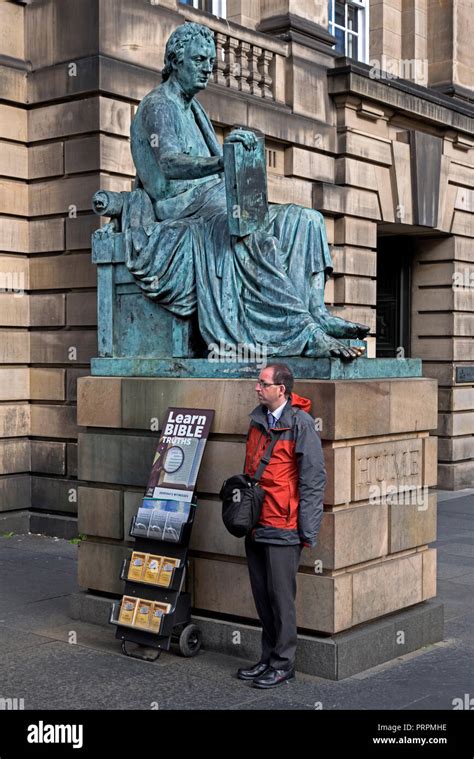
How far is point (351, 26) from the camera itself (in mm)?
18266

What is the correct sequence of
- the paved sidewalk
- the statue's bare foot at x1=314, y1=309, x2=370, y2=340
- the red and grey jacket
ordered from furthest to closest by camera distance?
1. the statue's bare foot at x1=314, y1=309, x2=370, y2=340
2. the red and grey jacket
3. the paved sidewalk

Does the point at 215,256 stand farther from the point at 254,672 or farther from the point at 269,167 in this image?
the point at 269,167

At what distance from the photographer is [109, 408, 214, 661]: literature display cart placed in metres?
6.75

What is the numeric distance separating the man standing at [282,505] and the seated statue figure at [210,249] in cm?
88

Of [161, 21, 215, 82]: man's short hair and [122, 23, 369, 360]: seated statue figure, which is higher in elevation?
[161, 21, 215, 82]: man's short hair

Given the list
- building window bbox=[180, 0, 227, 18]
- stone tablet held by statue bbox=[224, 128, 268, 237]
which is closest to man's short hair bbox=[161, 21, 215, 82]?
stone tablet held by statue bbox=[224, 128, 268, 237]

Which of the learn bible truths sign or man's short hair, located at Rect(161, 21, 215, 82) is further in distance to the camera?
man's short hair, located at Rect(161, 21, 215, 82)

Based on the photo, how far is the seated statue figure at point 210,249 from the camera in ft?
24.1

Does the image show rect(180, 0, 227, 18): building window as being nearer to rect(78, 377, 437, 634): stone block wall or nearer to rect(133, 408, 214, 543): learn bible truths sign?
rect(78, 377, 437, 634): stone block wall

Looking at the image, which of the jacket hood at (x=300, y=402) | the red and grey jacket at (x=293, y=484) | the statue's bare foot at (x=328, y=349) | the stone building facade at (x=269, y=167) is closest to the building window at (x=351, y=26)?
the stone building facade at (x=269, y=167)

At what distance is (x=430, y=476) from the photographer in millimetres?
7504

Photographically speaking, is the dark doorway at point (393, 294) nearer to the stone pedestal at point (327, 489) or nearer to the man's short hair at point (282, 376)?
the stone pedestal at point (327, 489)

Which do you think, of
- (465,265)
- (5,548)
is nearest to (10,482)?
(5,548)

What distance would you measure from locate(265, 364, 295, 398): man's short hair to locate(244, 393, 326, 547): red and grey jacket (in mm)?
139
